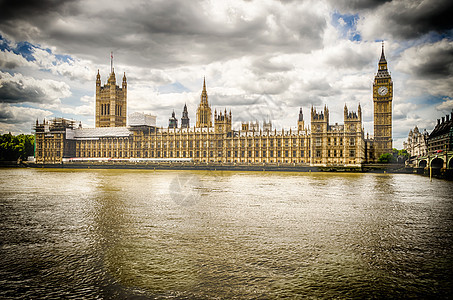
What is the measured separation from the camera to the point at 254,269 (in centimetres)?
1041

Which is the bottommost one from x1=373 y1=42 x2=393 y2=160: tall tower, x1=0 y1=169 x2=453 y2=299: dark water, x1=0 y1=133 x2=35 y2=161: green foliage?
x1=0 y1=169 x2=453 y2=299: dark water

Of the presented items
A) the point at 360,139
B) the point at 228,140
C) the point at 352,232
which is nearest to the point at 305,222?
the point at 352,232

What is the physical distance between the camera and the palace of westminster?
86.2 m

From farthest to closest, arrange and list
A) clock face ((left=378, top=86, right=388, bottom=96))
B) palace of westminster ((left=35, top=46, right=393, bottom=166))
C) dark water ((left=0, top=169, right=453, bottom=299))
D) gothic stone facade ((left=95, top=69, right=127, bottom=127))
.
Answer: gothic stone facade ((left=95, top=69, right=127, bottom=127)) < clock face ((left=378, top=86, right=388, bottom=96)) < palace of westminster ((left=35, top=46, right=393, bottom=166)) < dark water ((left=0, top=169, right=453, bottom=299))

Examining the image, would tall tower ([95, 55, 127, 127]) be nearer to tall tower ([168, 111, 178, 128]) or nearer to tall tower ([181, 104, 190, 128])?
tall tower ([168, 111, 178, 128])

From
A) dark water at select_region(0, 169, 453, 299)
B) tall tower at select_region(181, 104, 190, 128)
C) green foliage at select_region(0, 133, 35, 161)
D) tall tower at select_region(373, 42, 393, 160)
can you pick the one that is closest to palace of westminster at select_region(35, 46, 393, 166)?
tall tower at select_region(373, 42, 393, 160)

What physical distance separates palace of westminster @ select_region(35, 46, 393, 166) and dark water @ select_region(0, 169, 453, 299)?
2486 inches

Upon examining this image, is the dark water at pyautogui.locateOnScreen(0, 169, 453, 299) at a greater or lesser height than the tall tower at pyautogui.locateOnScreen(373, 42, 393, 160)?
lesser

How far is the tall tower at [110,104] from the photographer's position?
13888 centimetres

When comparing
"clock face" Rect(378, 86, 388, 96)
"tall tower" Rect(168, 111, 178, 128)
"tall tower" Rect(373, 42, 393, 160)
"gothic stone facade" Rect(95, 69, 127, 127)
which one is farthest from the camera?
"tall tower" Rect(168, 111, 178, 128)

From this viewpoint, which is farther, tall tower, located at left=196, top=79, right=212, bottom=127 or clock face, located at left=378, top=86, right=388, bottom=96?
tall tower, located at left=196, top=79, right=212, bottom=127

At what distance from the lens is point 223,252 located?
12.0 m

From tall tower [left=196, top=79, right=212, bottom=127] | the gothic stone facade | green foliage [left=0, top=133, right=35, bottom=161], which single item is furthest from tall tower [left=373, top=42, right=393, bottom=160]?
green foliage [left=0, top=133, right=35, bottom=161]

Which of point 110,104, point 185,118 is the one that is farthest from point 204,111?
point 110,104
